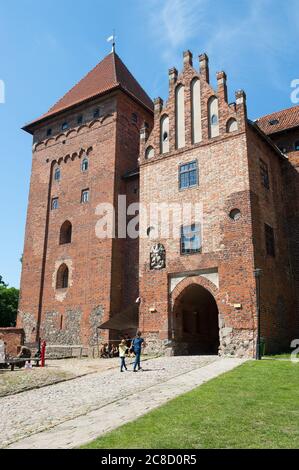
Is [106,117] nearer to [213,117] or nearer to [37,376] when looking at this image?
[213,117]

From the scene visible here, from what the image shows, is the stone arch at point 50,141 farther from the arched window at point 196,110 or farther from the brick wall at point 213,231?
the arched window at point 196,110

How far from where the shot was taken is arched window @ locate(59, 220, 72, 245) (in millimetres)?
26734

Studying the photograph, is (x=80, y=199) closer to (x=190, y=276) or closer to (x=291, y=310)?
(x=190, y=276)

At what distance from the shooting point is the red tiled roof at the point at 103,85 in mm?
27906

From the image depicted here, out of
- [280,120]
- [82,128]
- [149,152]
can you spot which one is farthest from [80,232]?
[280,120]

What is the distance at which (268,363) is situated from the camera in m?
14.0

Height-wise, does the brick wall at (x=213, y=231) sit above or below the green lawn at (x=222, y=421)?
above

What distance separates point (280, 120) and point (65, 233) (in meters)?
15.2

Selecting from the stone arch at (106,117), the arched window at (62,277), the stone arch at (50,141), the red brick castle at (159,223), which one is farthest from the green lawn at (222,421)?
the stone arch at (50,141)

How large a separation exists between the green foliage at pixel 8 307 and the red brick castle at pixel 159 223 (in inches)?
766

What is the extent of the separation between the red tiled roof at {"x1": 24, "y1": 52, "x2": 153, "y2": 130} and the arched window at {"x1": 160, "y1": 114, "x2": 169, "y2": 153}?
5731mm

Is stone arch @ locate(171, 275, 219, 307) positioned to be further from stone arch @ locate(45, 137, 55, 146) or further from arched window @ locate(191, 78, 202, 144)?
stone arch @ locate(45, 137, 55, 146)

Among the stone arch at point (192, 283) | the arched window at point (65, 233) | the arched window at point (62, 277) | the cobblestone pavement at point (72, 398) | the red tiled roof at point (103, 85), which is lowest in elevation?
the cobblestone pavement at point (72, 398)

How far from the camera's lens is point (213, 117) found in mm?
20328
